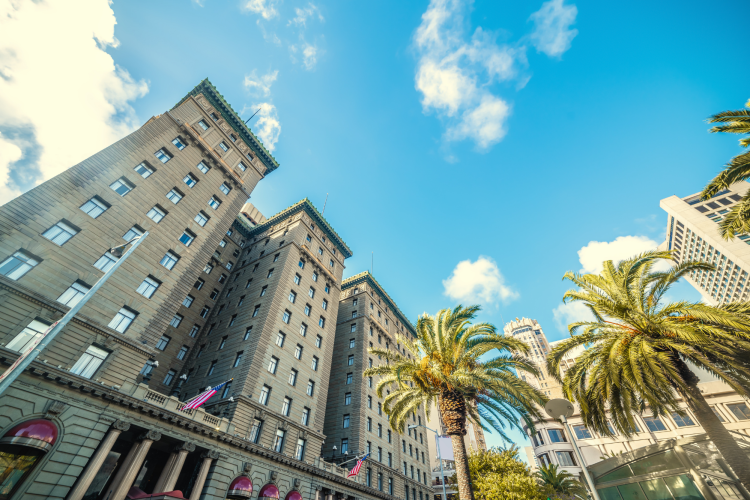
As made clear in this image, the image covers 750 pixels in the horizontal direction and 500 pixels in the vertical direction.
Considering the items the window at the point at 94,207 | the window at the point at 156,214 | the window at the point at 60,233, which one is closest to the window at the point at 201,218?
the window at the point at 156,214

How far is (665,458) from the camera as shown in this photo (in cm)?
2028

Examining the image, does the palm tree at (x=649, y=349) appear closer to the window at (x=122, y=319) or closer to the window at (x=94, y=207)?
the window at (x=122, y=319)

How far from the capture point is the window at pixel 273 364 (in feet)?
108

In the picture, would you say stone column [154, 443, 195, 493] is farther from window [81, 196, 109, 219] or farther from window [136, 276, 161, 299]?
window [81, 196, 109, 219]

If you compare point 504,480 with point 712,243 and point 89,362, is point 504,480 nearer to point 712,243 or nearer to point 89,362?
point 89,362

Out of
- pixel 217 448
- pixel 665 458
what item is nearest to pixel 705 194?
pixel 665 458

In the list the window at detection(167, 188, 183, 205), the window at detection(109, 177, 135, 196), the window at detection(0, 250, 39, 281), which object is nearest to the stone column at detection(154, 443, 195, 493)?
the window at detection(0, 250, 39, 281)

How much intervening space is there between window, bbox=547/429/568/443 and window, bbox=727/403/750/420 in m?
23.1

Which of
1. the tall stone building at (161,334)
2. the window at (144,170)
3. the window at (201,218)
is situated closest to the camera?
the tall stone building at (161,334)

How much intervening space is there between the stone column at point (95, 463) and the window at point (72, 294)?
826cm

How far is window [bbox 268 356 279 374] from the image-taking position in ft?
108

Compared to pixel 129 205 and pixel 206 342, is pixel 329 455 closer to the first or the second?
pixel 206 342

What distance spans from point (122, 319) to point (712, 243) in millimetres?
100148

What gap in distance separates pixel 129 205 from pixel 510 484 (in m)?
46.7
